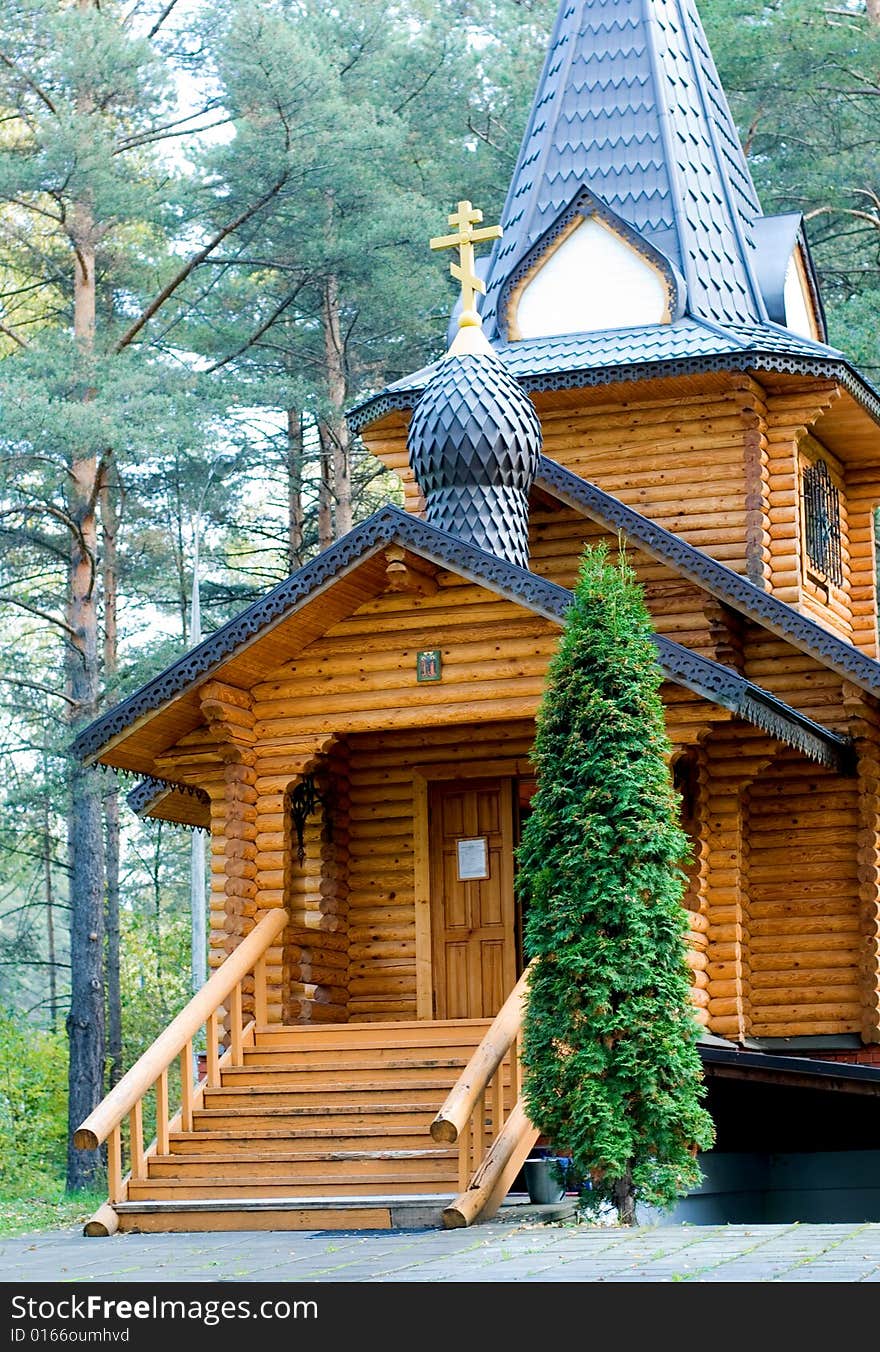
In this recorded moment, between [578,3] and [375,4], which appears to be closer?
[578,3]

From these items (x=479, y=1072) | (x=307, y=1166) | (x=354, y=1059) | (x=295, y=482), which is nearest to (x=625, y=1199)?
(x=479, y=1072)

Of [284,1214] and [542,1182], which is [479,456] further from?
[284,1214]

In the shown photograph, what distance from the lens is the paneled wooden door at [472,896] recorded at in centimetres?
1461

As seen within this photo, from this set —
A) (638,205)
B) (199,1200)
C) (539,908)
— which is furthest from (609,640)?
(638,205)

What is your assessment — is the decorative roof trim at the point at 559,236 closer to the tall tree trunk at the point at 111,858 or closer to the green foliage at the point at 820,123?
the green foliage at the point at 820,123

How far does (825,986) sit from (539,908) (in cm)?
521

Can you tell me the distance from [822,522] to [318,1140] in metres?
8.23

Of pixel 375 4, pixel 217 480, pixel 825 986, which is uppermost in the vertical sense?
pixel 375 4

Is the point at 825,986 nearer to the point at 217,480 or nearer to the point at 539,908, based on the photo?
the point at 539,908

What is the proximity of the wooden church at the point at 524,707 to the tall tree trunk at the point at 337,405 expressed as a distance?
873cm

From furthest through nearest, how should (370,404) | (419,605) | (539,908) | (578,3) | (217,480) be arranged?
(217,480) → (578,3) → (370,404) → (419,605) → (539,908)

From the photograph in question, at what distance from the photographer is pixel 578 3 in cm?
1880

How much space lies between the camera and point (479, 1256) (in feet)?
28.2

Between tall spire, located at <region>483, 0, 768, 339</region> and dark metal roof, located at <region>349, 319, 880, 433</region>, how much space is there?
1.85 ft
